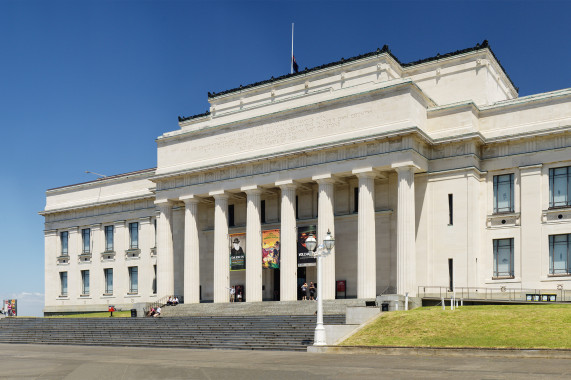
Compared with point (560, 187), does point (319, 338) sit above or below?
below

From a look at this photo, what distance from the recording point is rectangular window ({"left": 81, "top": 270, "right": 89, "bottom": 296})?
76438 millimetres

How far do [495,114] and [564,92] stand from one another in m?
4.93

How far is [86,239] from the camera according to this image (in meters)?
77.1

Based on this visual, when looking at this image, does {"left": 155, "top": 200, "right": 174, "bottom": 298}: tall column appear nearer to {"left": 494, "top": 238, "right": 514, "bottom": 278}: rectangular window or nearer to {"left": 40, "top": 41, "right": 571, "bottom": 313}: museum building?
{"left": 40, "top": 41, "right": 571, "bottom": 313}: museum building

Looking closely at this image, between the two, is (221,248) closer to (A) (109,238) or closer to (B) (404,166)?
(B) (404,166)

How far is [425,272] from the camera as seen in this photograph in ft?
164

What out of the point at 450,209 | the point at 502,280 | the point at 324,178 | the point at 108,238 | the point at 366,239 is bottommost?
the point at 502,280

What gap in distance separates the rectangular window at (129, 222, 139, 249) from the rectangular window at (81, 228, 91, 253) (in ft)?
21.2

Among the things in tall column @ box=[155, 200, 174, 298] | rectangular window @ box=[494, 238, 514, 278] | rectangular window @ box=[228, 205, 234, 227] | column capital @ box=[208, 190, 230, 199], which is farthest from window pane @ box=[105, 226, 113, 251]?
rectangular window @ box=[494, 238, 514, 278]

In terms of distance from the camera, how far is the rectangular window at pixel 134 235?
7219 centimetres

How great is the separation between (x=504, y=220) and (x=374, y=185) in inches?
389

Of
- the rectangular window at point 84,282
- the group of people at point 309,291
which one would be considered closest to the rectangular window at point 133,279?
the rectangular window at point 84,282

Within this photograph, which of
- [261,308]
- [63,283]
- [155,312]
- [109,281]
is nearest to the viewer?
[261,308]

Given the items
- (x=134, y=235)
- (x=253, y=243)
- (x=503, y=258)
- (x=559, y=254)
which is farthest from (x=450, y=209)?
(x=134, y=235)
